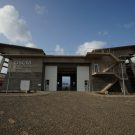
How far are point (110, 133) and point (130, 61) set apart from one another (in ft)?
97.4

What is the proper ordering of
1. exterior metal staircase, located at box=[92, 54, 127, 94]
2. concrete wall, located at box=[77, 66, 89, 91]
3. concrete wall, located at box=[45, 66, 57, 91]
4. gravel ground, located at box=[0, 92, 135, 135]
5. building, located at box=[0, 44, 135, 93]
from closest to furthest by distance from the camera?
gravel ground, located at box=[0, 92, 135, 135] → exterior metal staircase, located at box=[92, 54, 127, 94] → building, located at box=[0, 44, 135, 93] → concrete wall, located at box=[77, 66, 89, 91] → concrete wall, located at box=[45, 66, 57, 91]

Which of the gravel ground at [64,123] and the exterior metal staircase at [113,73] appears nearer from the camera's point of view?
the gravel ground at [64,123]

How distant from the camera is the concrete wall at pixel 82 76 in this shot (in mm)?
33994

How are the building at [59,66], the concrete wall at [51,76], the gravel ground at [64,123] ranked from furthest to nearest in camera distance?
the concrete wall at [51,76]
the building at [59,66]
the gravel ground at [64,123]

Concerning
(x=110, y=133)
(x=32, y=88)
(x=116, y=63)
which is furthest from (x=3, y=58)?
(x=110, y=133)

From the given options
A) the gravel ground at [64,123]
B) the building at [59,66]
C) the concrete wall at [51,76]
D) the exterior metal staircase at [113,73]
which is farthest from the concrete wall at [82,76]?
the gravel ground at [64,123]

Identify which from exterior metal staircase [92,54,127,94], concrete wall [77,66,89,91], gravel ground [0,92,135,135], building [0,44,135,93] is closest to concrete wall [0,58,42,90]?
building [0,44,135,93]

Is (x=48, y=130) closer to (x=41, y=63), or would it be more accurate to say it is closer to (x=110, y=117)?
(x=110, y=117)

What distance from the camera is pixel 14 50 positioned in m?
34.4

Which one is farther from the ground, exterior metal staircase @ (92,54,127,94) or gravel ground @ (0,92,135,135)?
exterior metal staircase @ (92,54,127,94)

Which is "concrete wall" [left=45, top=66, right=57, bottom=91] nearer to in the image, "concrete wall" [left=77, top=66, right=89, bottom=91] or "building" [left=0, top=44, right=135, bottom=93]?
"building" [left=0, top=44, right=135, bottom=93]

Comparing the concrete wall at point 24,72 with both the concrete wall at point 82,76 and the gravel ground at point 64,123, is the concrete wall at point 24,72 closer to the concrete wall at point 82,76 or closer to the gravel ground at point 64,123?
the concrete wall at point 82,76

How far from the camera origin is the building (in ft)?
107

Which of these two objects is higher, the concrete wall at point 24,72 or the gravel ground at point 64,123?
the concrete wall at point 24,72
